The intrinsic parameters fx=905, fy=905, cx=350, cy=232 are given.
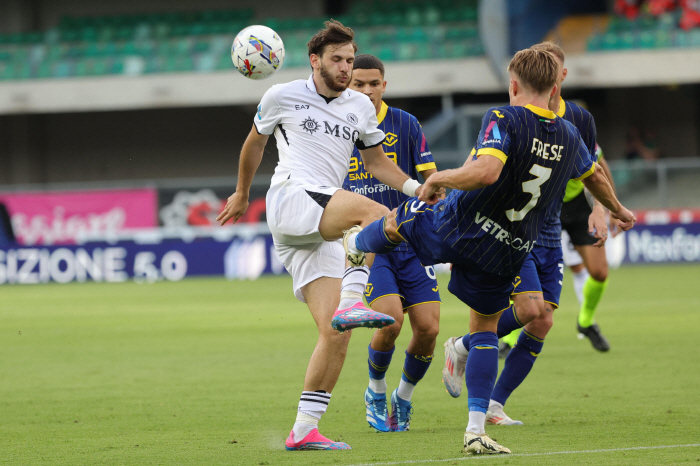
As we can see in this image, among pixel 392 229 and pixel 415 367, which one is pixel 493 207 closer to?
pixel 392 229

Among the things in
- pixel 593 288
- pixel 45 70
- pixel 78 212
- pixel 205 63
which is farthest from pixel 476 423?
pixel 45 70

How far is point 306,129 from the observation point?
5.05m

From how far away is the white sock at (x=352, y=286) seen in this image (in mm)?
4691

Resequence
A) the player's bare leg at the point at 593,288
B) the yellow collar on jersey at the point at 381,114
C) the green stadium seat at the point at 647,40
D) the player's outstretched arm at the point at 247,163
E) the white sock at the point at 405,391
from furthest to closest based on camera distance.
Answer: the green stadium seat at the point at 647,40 < the player's bare leg at the point at 593,288 < the yellow collar on jersey at the point at 381,114 < the white sock at the point at 405,391 < the player's outstretched arm at the point at 247,163

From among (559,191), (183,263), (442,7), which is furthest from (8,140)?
(559,191)

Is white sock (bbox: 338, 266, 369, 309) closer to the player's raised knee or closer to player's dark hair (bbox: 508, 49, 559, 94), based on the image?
the player's raised knee

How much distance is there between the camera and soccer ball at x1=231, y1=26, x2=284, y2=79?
5.96 meters

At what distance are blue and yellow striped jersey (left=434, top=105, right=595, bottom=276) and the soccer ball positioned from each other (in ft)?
6.46

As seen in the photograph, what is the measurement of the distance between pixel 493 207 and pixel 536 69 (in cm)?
71

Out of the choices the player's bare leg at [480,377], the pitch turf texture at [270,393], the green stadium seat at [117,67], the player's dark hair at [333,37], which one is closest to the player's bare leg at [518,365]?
the pitch turf texture at [270,393]

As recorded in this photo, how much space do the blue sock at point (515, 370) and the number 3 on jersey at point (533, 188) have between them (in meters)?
1.61

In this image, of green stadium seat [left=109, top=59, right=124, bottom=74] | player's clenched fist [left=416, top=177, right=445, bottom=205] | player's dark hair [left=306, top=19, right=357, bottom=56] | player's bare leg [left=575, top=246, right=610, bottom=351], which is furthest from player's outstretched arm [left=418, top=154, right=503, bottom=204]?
green stadium seat [left=109, top=59, right=124, bottom=74]

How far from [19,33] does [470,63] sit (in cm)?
1531

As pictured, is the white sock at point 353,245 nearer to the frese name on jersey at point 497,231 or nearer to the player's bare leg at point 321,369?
the player's bare leg at point 321,369
